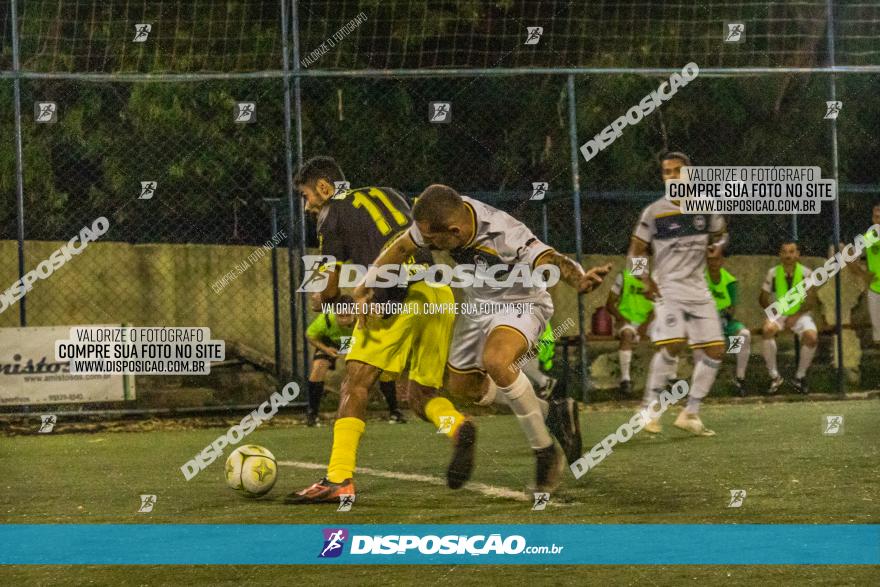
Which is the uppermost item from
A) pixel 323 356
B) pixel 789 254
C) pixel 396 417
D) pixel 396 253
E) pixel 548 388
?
pixel 789 254

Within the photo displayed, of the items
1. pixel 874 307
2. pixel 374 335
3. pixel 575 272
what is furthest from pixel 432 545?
pixel 874 307

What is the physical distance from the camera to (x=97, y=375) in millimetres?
11992

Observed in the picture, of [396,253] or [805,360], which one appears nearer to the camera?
[396,253]

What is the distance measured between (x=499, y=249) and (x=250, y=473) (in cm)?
180

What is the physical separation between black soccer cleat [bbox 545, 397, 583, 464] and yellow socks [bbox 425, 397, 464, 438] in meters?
0.75

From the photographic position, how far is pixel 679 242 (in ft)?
35.3

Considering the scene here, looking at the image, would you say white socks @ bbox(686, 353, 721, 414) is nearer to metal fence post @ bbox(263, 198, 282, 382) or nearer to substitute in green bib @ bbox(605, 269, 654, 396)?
substitute in green bib @ bbox(605, 269, 654, 396)

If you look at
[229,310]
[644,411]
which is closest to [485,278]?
[644,411]

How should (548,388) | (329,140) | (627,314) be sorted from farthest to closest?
(329,140) → (627,314) → (548,388)

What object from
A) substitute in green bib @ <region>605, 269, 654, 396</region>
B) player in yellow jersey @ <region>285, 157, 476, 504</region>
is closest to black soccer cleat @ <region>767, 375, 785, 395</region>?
substitute in green bib @ <region>605, 269, 654, 396</region>

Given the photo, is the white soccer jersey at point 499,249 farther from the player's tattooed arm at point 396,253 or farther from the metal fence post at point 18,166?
the metal fence post at point 18,166

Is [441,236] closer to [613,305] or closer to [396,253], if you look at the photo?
[396,253]

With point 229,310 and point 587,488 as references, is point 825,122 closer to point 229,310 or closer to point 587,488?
point 229,310

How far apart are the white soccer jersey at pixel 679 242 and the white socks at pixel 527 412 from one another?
12.7 feet
